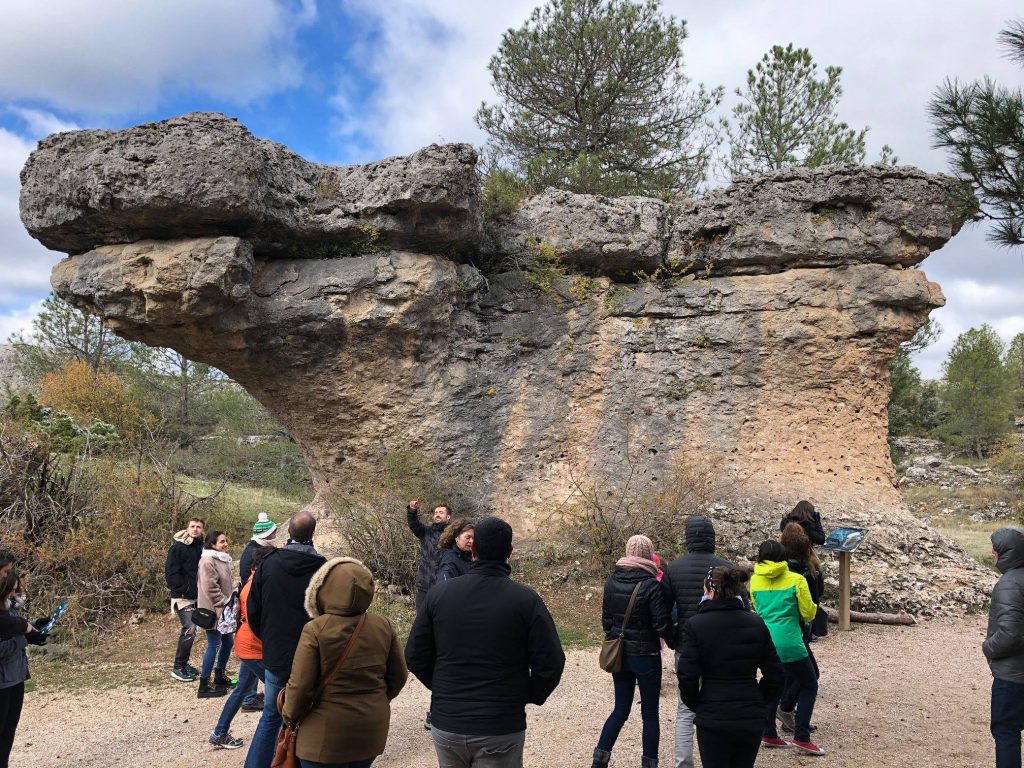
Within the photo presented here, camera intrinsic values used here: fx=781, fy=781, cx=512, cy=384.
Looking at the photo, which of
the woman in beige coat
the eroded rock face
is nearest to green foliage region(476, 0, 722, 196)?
the eroded rock face

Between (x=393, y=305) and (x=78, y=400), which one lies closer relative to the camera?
(x=393, y=305)

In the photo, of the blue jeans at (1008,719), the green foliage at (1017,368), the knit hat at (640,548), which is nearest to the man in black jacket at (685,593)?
the knit hat at (640,548)

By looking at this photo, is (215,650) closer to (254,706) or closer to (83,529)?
(254,706)

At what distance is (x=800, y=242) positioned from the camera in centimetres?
1043

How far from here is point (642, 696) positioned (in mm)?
4668

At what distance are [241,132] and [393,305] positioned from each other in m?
2.68

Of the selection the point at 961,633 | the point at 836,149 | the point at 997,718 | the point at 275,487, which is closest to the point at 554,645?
the point at 997,718

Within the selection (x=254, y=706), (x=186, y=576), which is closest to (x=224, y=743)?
(x=254, y=706)

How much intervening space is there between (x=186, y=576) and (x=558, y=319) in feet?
19.3

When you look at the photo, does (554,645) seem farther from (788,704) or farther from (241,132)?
(241,132)

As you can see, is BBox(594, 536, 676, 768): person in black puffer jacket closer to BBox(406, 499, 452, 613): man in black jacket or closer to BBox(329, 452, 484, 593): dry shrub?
BBox(406, 499, 452, 613): man in black jacket

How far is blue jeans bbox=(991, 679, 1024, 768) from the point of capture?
4.04 metres

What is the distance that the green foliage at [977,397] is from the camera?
2791 cm

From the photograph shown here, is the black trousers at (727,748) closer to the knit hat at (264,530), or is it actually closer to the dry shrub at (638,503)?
the knit hat at (264,530)
